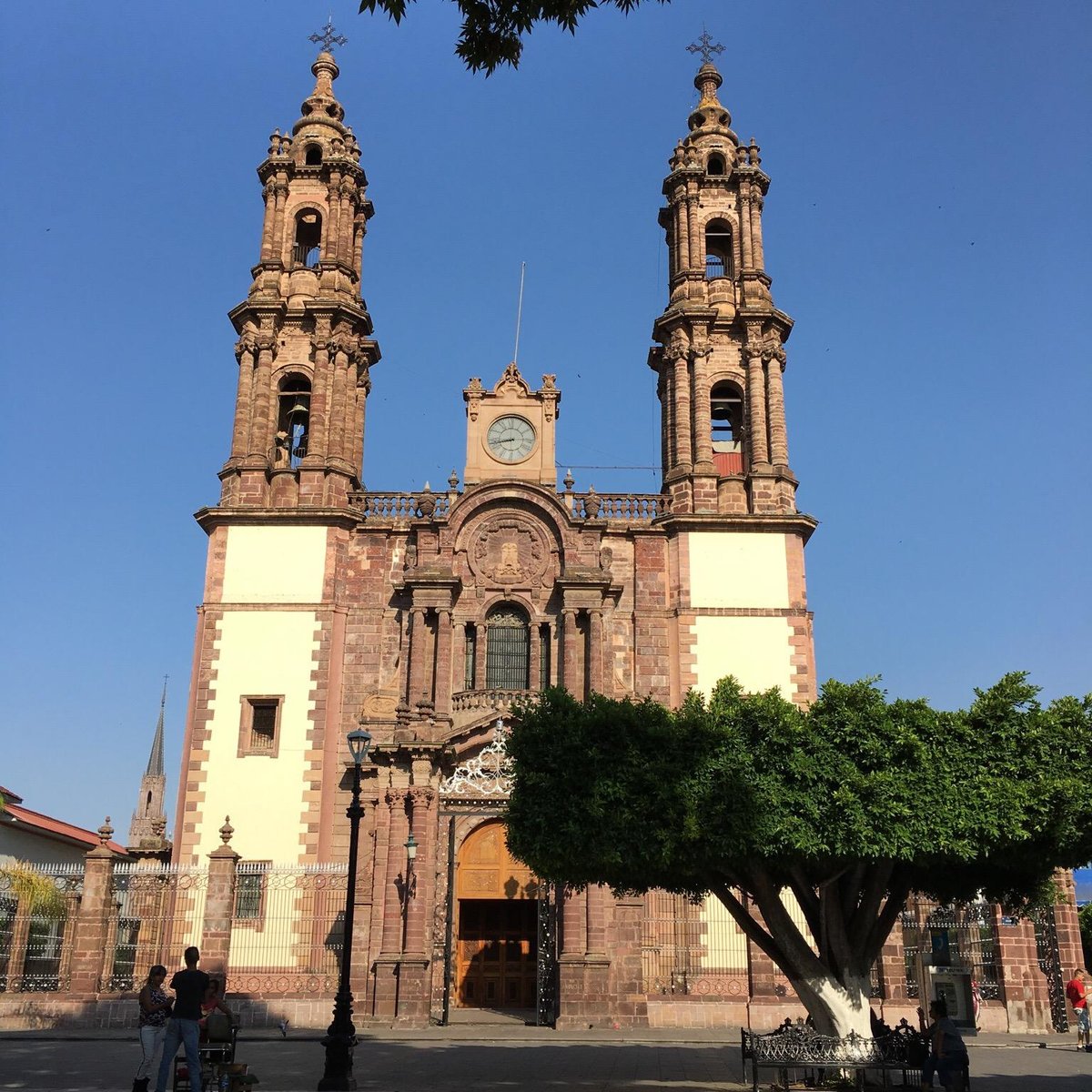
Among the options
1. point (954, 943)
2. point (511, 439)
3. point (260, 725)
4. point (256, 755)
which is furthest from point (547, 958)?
point (511, 439)

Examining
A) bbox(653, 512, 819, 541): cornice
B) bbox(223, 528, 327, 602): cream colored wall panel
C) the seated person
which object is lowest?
the seated person

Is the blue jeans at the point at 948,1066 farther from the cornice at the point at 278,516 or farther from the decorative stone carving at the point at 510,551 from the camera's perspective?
the cornice at the point at 278,516

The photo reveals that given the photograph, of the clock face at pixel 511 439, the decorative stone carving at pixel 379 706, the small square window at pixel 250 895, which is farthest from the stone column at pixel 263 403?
the small square window at pixel 250 895

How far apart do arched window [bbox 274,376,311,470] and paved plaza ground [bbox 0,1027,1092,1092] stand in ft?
49.6

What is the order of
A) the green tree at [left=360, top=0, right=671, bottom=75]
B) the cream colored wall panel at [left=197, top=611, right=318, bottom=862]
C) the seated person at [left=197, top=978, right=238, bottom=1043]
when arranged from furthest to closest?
1. the cream colored wall panel at [left=197, top=611, right=318, bottom=862]
2. the seated person at [left=197, top=978, right=238, bottom=1043]
3. the green tree at [left=360, top=0, right=671, bottom=75]

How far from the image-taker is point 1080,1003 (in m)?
20.6

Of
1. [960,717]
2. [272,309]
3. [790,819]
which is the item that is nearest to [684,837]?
[790,819]

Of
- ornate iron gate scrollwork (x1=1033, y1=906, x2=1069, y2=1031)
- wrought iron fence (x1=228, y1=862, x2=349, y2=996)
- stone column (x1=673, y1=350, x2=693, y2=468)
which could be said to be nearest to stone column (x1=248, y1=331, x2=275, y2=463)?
wrought iron fence (x1=228, y1=862, x2=349, y2=996)

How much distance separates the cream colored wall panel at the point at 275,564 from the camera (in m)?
28.3

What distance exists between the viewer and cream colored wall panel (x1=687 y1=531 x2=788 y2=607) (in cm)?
2836

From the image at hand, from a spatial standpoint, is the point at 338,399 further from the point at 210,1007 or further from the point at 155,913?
the point at 210,1007

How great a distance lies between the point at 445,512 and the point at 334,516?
2.80 m

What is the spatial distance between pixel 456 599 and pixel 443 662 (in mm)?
1787

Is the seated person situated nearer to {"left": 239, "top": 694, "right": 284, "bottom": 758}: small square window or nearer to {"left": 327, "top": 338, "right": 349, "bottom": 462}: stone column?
{"left": 239, "top": 694, "right": 284, "bottom": 758}: small square window
